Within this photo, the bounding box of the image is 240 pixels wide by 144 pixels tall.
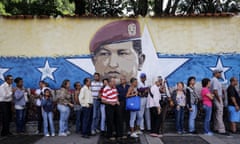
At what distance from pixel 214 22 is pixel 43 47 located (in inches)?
229

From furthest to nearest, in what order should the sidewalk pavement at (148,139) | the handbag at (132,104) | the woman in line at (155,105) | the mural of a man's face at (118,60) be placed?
1. the mural of a man's face at (118,60)
2. the woman in line at (155,105)
3. the handbag at (132,104)
4. the sidewalk pavement at (148,139)

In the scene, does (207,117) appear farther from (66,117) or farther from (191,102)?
(66,117)

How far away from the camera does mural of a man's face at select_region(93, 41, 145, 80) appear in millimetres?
10508

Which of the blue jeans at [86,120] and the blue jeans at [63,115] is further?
the blue jeans at [63,115]

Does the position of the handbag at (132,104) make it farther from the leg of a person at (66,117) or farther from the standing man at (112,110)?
the leg of a person at (66,117)

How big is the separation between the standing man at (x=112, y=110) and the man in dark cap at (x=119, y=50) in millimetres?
1549

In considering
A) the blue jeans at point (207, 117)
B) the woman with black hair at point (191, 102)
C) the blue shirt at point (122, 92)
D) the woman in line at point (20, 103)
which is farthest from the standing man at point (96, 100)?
the blue jeans at point (207, 117)

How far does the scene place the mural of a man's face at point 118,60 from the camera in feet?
34.5

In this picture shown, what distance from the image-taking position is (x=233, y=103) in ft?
31.9

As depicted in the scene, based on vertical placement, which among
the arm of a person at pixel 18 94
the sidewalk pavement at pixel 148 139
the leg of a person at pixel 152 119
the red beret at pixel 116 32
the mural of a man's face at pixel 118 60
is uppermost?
the red beret at pixel 116 32

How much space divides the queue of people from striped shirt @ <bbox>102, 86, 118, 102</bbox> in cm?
16

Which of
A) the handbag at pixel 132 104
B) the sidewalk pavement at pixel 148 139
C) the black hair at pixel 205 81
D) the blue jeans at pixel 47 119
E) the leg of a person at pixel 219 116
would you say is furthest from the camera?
the leg of a person at pixel 219 116

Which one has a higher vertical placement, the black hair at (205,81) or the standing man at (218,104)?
the black hair at (205,81)

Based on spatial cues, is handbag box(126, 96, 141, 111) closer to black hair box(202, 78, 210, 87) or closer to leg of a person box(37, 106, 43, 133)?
black hair box(202, 78, 210, 87)
